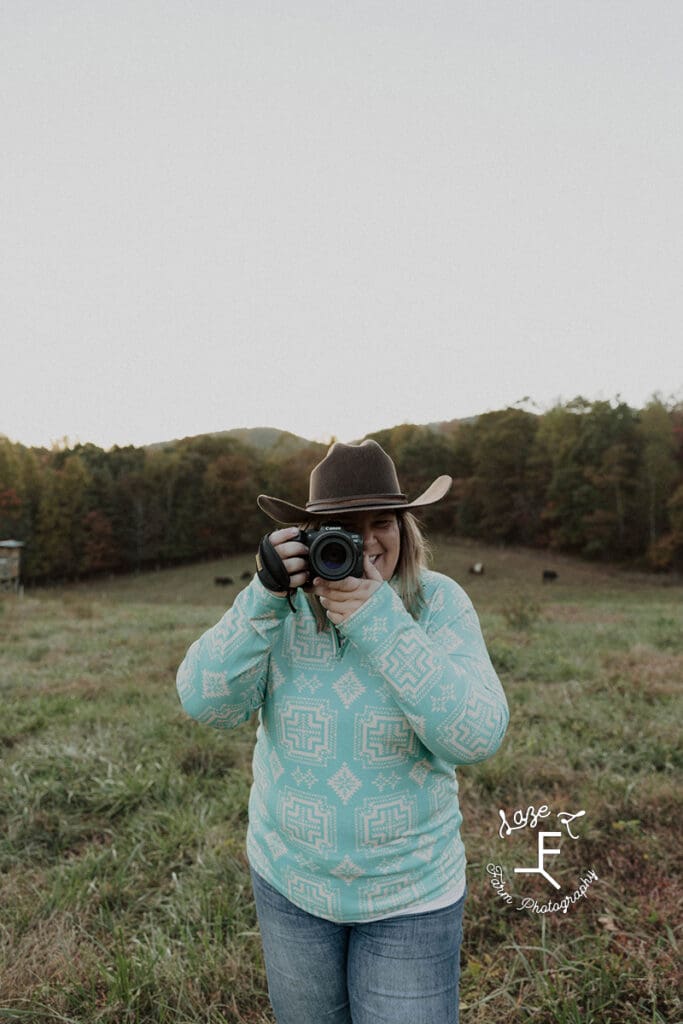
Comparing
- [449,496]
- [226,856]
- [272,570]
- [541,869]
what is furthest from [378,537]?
[449,496]

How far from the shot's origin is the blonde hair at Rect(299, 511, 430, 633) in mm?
1538

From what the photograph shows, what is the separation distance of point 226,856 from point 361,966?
1975 millimetres

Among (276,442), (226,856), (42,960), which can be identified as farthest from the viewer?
(276,442)

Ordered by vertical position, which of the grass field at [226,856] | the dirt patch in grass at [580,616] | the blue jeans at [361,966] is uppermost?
the blue jeans at [361,966]

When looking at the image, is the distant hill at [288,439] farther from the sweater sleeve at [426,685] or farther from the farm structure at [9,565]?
the sweater sleeve at [426,685]

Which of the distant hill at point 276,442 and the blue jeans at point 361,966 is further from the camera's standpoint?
the distant hill at point 276,442

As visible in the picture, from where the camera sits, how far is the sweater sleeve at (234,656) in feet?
4.58

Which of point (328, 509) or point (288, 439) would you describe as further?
point (288, 439)

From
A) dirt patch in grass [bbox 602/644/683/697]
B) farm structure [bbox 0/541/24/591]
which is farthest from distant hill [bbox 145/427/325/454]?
dirt patch in grass [bbox 602/644/683/697]

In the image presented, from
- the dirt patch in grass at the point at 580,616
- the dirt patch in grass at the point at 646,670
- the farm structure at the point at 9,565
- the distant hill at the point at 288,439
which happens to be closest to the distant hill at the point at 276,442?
the distant hill at the point at 288,439

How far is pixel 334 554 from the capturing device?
1397 mm

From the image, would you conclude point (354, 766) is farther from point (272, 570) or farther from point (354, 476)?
point (354, 476)

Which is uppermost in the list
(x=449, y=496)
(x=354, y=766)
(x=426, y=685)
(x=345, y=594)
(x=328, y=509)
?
(x=328, y=509)

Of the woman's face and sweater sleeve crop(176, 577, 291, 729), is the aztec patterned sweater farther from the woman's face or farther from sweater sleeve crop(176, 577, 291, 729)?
the woman's face
